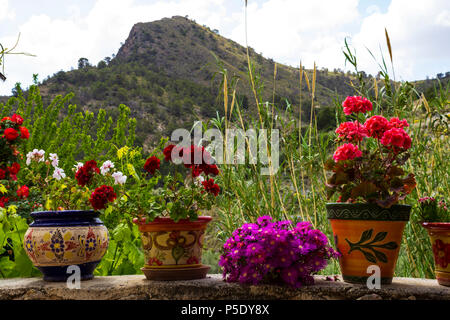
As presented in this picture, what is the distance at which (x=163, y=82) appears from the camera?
30.5 meters

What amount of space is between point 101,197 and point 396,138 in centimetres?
133

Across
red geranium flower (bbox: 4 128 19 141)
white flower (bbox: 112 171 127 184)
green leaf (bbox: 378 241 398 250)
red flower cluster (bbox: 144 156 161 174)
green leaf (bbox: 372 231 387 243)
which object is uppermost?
red geranium flower (bbox: 4 128 19 141)

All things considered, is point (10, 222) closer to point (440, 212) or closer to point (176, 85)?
point (440, 212)

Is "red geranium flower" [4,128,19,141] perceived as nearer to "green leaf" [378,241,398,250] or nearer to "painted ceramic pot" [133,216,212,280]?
"painted ceramic pot" [133,216,212,280]

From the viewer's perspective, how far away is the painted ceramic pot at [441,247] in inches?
71.4

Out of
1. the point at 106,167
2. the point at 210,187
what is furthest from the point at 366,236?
the point at 106,167

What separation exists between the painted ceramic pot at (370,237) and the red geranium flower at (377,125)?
32cm

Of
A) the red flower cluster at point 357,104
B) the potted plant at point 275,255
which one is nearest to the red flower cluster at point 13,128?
the potted plant at point 275,255

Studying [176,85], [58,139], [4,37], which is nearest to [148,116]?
[176,85]

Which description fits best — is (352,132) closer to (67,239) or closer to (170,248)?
(170,248)

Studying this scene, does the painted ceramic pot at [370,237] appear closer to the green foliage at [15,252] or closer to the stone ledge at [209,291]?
the stone ledge at [209,291]

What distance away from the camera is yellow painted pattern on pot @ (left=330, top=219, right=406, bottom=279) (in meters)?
1.80

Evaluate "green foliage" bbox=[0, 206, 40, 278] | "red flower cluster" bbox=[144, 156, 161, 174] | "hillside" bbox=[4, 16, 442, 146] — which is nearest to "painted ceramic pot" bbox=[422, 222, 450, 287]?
"red flower cluster" bbox=[144, 156, 161, 174]

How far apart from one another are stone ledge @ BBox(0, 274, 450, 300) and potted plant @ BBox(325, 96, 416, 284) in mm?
111
